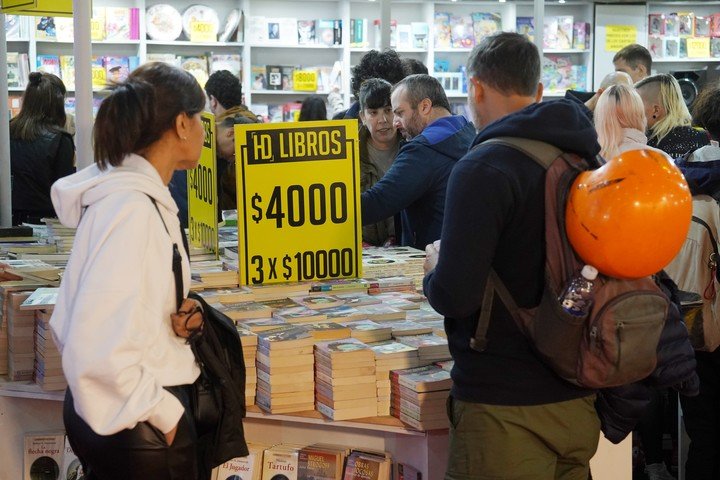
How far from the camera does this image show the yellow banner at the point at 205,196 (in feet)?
12.0

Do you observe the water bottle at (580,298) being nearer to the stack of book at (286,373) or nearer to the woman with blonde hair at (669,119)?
the stack of book at (286,373)

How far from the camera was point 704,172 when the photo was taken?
148 inches

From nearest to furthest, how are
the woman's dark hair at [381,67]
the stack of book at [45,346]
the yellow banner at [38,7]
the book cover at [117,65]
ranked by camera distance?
the stack of book at [45,346], the yellow banner at [38,7], the woman's dark hair at [381,67], the book cover at [117,65]

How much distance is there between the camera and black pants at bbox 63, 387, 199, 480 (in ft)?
6.51

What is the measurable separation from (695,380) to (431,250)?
2.34ft

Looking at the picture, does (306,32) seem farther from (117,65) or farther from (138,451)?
(138,451)

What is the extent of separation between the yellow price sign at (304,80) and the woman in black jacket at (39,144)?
3630 mm

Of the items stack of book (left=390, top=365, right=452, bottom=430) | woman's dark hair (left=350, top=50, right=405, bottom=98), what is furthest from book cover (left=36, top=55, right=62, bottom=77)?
stack of book (left=390, top=365, right=452, bottom=430)

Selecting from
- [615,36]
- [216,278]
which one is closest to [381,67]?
[216,278]

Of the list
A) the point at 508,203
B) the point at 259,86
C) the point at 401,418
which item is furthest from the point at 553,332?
the point at 259,86

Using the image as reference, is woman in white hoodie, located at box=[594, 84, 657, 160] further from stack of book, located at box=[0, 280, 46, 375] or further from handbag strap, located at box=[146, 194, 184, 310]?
handbag strap, located at box=[146, 194, 184, 310]

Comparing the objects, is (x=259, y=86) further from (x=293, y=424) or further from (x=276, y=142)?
(x=293, y=424)

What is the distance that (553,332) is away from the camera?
6.94 ft

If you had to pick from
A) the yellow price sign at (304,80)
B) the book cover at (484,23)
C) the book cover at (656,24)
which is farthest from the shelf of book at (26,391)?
the book cover at (656,24)
